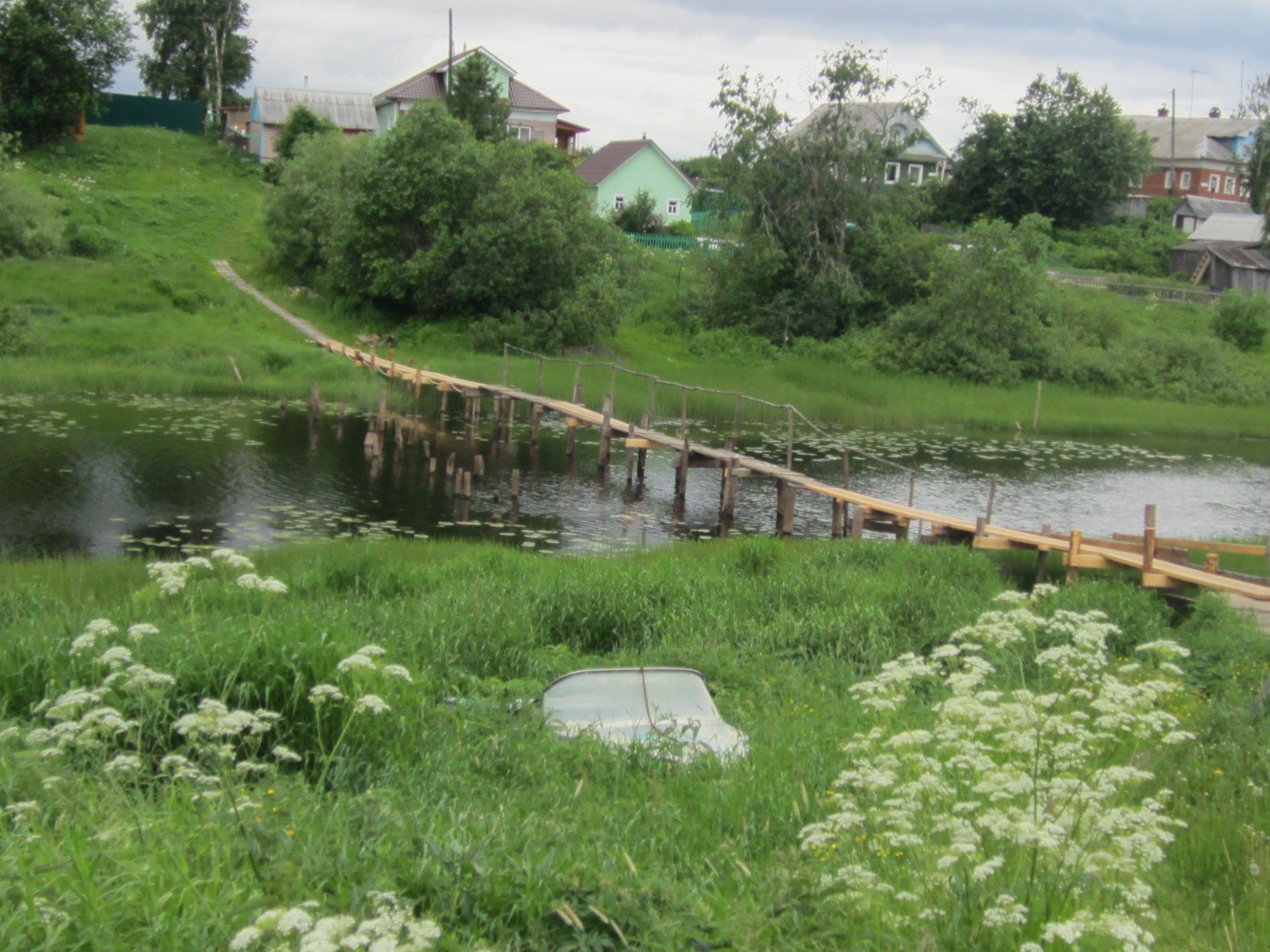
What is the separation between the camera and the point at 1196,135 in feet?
262

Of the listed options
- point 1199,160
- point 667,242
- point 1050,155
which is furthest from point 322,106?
point 1199,160

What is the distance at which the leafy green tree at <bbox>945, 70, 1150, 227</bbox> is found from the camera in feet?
191

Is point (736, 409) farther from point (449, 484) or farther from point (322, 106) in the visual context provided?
point (322, 106)

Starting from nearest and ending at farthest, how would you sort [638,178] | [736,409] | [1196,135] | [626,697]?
[626,697] → [736,409] → [638,178] → [1196,135]

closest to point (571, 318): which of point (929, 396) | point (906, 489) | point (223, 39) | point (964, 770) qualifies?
point (929, 396)

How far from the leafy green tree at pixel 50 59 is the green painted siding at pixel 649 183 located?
919 inches

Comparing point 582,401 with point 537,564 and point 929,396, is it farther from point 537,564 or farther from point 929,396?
point 537,564

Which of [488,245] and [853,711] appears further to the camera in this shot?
[488,245]

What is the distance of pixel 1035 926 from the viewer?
3824 mm

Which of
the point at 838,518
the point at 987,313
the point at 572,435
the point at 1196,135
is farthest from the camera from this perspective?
the point at 1196,135

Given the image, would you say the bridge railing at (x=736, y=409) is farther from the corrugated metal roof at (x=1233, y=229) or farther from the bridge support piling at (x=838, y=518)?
the corrugated metal roof at (x=1233, y=229)

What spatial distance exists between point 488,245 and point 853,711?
103 feet

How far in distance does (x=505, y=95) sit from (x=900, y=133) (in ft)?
79.2

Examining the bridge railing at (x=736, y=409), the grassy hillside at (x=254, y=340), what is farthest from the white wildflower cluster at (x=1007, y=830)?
the grassy hillside at (x=254, y=340)
